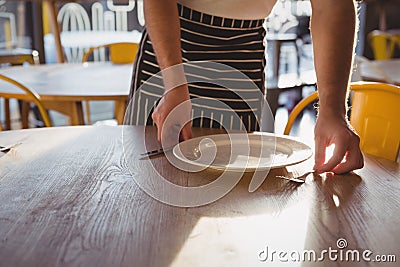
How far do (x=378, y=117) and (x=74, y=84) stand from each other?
1456 millimetres

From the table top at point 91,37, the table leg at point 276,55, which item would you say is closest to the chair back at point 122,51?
the table top at point 91,37

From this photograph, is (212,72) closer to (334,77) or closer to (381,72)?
(334,77)

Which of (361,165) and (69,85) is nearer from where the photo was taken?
(361,165)

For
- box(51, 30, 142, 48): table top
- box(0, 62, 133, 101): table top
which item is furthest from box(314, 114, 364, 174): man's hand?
box(51, 30, 142, 48): table top

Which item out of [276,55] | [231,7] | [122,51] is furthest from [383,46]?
[231,7]

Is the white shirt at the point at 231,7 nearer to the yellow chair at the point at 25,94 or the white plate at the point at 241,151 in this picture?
the white plate at the point at 241,151

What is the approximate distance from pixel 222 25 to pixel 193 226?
80 centimetres

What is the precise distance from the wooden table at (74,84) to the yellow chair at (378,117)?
1.03 metres

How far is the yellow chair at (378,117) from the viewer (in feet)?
4.66

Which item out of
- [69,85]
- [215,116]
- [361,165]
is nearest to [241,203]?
[361,165]

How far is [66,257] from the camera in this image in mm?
681

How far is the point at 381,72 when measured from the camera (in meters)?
2.74

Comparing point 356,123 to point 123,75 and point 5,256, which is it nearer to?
point 5,256

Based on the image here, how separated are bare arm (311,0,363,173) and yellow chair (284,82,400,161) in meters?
0.32
